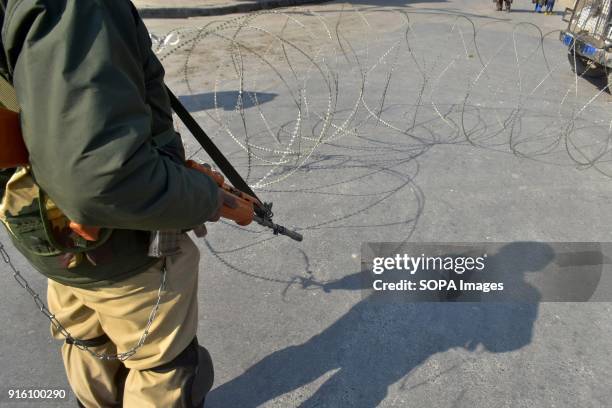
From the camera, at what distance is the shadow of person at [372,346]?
2207 mm

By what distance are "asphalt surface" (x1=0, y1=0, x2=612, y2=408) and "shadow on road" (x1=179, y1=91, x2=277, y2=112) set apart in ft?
0.10

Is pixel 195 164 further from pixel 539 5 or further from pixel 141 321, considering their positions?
pixel 539 5

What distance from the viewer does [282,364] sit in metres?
2.34

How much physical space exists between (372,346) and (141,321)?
1304 mm

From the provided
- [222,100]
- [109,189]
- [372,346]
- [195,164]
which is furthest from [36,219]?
[222,100]

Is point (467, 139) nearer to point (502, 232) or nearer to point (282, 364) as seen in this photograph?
point (502, 232)

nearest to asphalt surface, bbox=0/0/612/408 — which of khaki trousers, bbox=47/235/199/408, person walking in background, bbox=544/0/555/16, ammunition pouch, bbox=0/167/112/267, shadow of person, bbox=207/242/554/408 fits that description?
shadow of person, bbox=207/242/554/408

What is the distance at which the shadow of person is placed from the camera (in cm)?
221

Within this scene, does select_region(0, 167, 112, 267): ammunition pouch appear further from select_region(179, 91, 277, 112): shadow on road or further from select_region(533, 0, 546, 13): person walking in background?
select_region(533, 0, 546, 13): person walking in background

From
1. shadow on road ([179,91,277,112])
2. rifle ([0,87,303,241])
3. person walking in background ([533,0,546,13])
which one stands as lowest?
person walking in background ([533,0,546,13])

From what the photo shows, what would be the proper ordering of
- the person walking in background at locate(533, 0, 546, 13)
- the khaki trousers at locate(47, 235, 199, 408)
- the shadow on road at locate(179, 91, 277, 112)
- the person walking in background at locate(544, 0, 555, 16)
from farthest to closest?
the person walking in background at locate(533, 0, 546, 13) → the person walking in background at locate(544, 0, 555, 16) → the shadow on road at locate(179, 91, 277, 112) → the khaki trousers at locate(47, 235, 199, 408)

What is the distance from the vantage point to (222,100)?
18.7 feet

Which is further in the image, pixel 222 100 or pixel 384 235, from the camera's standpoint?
pixel 222 100

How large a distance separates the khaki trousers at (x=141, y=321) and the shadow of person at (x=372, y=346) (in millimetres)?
586
